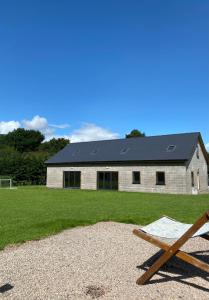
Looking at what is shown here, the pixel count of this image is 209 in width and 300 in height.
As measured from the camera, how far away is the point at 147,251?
599 centimetres

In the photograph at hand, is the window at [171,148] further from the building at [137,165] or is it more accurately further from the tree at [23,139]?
the tree at [23,139]

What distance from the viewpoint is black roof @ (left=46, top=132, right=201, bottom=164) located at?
27.5 metres

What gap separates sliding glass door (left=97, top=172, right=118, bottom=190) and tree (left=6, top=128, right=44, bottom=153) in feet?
171

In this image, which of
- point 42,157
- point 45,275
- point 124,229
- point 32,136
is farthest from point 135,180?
point 32,136

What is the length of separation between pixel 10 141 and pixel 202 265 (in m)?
81.4

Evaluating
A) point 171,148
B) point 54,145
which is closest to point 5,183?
point 171,148

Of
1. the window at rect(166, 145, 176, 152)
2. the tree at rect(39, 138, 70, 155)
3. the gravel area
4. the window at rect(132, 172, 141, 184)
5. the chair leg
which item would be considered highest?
the tree at rect(39, 138, 70, 155)

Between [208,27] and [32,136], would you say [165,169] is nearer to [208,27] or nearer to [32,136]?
[208,27]

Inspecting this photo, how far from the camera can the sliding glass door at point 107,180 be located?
1206 inches

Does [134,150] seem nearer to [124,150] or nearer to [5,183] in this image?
[124,150]

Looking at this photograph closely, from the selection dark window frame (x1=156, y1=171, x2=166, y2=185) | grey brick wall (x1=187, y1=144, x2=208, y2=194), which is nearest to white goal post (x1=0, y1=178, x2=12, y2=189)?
dark window frame (x1=156, y1=171, x2=166, y2=185)

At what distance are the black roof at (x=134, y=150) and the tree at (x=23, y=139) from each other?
4554cm

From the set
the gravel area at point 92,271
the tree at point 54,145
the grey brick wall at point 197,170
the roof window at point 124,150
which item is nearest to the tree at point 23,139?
the tree at point 54,145

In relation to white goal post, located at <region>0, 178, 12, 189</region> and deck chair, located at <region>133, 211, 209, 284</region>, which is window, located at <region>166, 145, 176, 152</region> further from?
deck chair, located at <region>133, 211, 209, 284</region>
